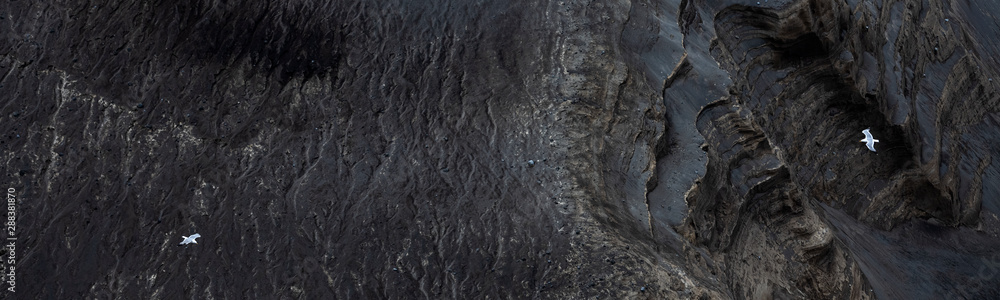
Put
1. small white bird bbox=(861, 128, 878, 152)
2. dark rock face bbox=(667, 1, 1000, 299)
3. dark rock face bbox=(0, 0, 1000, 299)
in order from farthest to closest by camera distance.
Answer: small white bird bbox=(861, 128, 878, 152) → dark rock face bbox=(667, 1, 1000, 299) → dark rock face bbox=(0, 0, 1000, 299)

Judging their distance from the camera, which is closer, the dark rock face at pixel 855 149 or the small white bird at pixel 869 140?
the dark rock face at pixel 855 149

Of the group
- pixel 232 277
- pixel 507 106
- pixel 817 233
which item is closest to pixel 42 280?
pixel 232 277

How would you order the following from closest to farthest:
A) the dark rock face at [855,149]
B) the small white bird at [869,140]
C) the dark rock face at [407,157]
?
the dark rock face at [407,157], the dark rock face at [855,149], the small white bird at [869,140]

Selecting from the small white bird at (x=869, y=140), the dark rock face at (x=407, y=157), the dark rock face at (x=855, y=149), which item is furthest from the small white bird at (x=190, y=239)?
the small white bird at (x=869, y=140)

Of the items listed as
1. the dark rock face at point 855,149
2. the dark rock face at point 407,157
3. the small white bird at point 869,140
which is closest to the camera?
the dark rock face at point 407,157

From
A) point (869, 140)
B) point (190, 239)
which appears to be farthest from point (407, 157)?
point (869, 140)

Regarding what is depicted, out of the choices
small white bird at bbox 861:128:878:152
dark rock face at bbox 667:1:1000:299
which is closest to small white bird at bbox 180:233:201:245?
dark rock face at bbox 667:1:1000:299

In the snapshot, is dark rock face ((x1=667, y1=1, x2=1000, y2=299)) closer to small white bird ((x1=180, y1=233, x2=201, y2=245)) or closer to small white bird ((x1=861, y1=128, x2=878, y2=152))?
small white bird ((x1=861, y1=128, x2=878, y2=152))

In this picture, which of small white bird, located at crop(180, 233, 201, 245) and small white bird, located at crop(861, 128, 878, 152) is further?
small white bird, located at crop(861, 128, 878, 152)

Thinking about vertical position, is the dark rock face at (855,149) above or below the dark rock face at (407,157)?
below

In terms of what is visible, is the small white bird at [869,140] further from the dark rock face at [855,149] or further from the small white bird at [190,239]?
the small white bird at [190,239]

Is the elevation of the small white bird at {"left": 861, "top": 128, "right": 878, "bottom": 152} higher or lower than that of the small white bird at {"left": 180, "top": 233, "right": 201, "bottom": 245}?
lower
